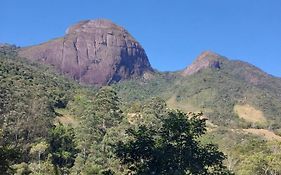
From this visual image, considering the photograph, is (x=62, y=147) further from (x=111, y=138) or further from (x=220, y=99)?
(x=220, y=99)

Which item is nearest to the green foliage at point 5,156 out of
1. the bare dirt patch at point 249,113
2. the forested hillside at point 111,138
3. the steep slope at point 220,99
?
the forested hillside at point 111,138

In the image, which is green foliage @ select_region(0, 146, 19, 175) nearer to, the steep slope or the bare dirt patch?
the steep slope

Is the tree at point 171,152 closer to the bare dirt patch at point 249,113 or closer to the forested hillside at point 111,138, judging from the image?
the forested hillside at point 111,138

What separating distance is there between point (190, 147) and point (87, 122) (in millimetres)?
46240

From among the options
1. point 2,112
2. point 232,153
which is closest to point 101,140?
point 2,112

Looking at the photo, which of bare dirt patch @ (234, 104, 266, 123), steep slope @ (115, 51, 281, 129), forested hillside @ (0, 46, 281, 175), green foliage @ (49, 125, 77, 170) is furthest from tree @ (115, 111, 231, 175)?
bare dirt patch @ (234, 104, 266, 123)

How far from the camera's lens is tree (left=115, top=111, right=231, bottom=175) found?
15.6 meters

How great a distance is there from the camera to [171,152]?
15758 mm

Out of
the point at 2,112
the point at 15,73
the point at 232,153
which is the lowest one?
the point at 232,153

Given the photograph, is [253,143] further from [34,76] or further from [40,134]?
[34,76]

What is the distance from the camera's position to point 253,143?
68.4m

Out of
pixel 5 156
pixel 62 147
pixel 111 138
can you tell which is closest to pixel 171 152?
pixel 5 156

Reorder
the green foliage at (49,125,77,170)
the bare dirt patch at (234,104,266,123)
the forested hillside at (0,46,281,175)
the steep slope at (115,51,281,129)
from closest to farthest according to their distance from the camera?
the forested hillside at (0,46,281,175) < the green foliage at (49,125,77,170) < the steep slope at (115,51,281,129) < the bare dirt patch at (234,104,266,123)

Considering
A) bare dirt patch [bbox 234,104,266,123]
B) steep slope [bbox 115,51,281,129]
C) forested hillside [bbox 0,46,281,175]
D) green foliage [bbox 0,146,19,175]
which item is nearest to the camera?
forested hillside [bbox 0,46,281,175]
